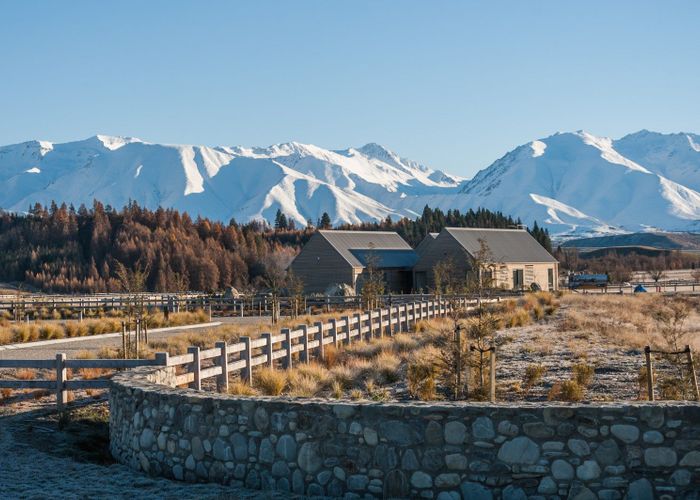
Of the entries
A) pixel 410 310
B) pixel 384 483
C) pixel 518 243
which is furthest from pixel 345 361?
pixel 518 243

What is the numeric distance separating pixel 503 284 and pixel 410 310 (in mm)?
26397

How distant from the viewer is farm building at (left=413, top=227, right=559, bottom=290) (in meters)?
58.7

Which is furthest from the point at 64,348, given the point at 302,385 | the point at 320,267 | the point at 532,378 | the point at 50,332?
the point at 320,267

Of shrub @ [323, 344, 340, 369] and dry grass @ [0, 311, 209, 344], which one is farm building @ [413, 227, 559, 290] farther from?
shrub @ [323, 344, 340, 369]

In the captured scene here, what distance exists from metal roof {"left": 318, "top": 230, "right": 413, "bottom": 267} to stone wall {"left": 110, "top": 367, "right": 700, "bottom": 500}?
48.5m

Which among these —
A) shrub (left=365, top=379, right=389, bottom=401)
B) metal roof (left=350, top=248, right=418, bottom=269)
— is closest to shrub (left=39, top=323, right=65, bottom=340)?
shrub (left=365, top=379, right=389, bottom=401)

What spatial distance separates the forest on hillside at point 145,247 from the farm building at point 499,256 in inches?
881

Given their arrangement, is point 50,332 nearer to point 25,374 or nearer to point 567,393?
point 25,374

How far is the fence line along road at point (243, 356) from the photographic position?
46.6 ft

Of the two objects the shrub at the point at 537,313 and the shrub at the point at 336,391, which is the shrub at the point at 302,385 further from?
the shrub at the point at 537,313

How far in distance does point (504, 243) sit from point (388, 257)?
8.50 meters

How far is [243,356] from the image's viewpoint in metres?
16.7

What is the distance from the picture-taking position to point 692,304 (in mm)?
43250

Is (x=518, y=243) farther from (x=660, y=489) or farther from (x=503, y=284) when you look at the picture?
(x=660, y=489)
